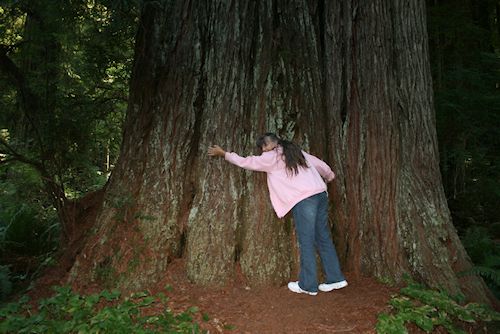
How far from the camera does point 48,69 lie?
5414mm

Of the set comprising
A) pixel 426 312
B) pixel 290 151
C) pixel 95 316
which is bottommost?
pixel 426 312

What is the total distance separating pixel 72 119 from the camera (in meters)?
5.62

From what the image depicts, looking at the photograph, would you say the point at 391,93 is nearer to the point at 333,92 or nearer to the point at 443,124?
the point at 333,92

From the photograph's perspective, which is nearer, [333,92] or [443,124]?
[333,92]


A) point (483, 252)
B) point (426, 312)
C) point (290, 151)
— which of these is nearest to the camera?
point (426, 312)

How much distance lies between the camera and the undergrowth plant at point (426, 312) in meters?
3.73

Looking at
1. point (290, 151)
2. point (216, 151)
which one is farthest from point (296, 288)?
point (216, 151)

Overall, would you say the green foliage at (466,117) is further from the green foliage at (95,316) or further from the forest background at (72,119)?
the green foliage at (95,316)

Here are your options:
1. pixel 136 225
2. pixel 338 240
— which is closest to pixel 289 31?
pixel 338 240

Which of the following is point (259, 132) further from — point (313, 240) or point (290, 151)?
point (313, 240)

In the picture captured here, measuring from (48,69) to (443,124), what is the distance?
6.63 meters

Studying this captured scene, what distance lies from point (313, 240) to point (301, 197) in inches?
17.2

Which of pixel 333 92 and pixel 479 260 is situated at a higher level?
pixel 333 92

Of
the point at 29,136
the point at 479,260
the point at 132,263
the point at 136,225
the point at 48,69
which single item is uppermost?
the point at 48,69
